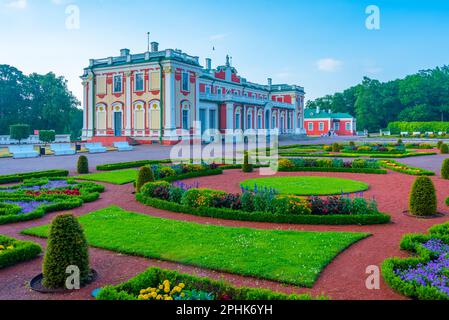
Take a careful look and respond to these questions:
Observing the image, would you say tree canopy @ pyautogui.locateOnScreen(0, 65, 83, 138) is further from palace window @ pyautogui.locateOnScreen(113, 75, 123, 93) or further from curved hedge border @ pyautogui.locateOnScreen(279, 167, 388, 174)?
curved hedge border @ pyautogui.locateOnScreen(279, 167, 388, 174)

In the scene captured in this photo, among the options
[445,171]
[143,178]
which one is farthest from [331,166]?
[143,178]

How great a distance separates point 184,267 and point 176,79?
3263 cm

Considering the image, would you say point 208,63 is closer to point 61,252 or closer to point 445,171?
point 445,171

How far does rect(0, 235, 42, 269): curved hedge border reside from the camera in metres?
5.98

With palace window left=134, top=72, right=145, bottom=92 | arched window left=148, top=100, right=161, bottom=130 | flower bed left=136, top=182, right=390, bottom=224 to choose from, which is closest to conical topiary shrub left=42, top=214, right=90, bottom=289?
flower bed left=136, top=182, right=390, bottom=224

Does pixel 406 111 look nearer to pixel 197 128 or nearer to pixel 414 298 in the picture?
pixel 197 128

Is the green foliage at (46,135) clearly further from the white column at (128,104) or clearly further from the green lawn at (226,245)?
the green lawn at (226,245)

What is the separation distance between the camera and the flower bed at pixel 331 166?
1763 centimetres

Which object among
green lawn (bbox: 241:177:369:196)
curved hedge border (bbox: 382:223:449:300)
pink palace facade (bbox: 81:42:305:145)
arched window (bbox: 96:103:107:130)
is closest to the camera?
curved hedge border (bbox: 382:223:449:300)

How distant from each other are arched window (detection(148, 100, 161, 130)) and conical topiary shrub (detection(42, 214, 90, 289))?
32152 mm

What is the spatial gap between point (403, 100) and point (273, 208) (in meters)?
77.5

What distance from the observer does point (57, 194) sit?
36.7 ft

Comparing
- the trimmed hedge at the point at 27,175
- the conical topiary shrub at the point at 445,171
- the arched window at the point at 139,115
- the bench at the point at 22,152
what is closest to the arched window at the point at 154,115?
the arched window at the point at 139,115

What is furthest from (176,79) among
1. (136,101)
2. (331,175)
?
(331,175)
